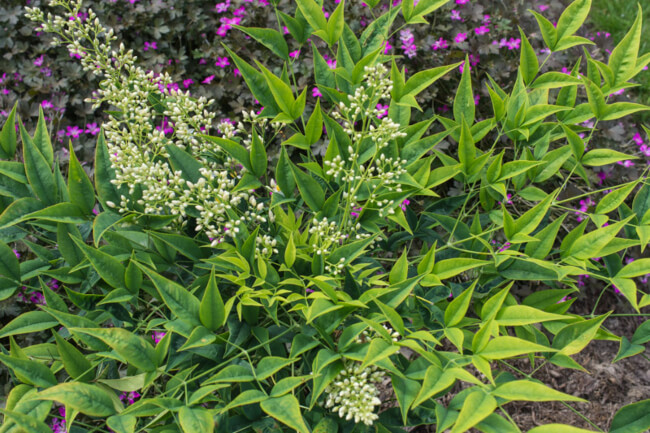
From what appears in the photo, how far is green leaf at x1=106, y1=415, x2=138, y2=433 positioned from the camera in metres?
0.99

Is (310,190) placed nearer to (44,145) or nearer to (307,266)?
(307,266)

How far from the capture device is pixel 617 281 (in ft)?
4.25

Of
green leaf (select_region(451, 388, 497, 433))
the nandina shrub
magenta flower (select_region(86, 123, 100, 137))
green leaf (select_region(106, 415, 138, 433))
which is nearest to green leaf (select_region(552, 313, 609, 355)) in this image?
the nandina shrub

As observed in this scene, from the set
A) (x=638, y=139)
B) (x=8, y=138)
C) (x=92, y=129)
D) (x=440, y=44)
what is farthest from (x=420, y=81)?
(x=638, y=139)

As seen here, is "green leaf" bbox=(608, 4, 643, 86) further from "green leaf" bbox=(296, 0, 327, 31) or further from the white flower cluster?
the white flower cluster

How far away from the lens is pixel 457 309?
1.17 m

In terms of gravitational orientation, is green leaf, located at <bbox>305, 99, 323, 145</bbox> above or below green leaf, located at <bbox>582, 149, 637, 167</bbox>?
above

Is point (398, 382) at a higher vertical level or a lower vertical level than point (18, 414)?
lower

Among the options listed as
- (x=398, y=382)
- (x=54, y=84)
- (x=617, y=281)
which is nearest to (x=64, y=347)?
(x=398, y=382)

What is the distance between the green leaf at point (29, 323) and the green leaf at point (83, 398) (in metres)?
0.26

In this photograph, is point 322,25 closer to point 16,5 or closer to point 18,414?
point 18,414

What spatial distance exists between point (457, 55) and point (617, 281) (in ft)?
5.85

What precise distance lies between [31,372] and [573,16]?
1658 millimetres

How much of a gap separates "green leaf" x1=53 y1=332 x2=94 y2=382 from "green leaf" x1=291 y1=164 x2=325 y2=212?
0.63 m
